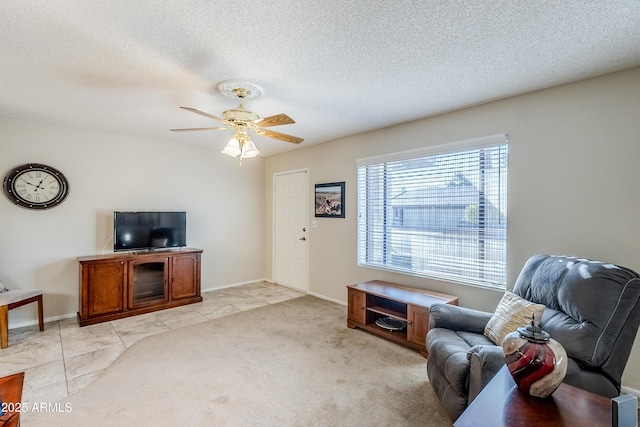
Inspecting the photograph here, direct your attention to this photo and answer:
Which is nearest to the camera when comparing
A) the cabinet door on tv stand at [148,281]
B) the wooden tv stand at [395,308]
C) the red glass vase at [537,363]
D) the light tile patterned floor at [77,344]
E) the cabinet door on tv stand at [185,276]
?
the red glass vase at [537,363]

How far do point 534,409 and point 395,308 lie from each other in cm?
231

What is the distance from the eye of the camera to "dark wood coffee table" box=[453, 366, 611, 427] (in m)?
1.06

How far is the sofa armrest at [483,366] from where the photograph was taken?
1601mm

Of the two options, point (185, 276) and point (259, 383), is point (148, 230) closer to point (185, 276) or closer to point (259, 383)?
point (185, 276)

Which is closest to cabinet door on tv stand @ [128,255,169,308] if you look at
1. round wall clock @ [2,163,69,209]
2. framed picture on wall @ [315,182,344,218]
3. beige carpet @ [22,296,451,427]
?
beige carpet @ [22,296,451,427]

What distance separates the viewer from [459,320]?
7.61 feet

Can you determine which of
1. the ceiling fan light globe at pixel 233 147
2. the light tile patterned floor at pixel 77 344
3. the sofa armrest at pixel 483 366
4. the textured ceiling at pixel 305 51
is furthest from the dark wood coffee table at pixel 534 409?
the light tile patterned floor at pixel 77 344

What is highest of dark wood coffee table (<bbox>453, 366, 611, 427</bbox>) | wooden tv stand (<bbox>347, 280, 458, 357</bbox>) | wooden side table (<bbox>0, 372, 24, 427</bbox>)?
dark wood coffee table (<bbox>453, 366, 611, 427</bbox>)

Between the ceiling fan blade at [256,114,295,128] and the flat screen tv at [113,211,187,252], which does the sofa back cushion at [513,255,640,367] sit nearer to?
the ceiling fan blade at [256,114,295,128]

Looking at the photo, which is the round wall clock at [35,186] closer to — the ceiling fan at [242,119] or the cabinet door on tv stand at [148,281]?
the cabinet door on tv stand at [148,281]

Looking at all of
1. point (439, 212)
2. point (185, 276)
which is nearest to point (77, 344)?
point (185, 276)

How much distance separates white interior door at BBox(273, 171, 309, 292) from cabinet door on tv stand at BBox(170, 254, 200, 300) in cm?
160

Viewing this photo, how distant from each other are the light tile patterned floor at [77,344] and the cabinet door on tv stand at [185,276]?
210mm

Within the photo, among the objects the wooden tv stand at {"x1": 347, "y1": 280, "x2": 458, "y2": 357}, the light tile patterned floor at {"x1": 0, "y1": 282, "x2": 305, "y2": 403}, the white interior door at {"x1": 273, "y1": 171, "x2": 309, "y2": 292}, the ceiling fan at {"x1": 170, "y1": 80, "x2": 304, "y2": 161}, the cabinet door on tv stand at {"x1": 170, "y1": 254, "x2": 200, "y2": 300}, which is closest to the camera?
the light tile patterned floor at {"x1": 0, "y1": 282, "x2": 305, "y2": 403}
